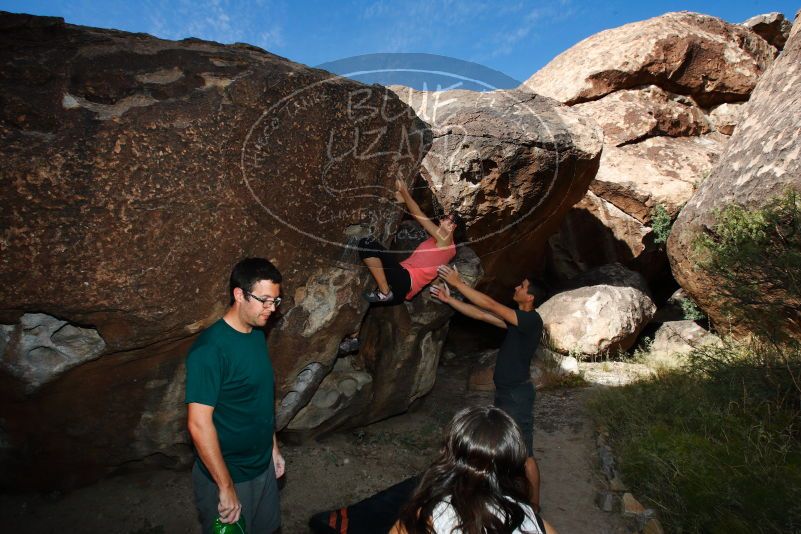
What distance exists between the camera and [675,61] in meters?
9.11

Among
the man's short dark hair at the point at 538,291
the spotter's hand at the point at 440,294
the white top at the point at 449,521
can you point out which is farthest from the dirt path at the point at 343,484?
the man's short dark hair at the point at 538,291

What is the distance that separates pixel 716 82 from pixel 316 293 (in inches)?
348

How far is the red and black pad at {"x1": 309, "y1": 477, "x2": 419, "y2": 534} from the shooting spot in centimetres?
309

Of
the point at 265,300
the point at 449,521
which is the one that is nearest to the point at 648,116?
the point at 265,300

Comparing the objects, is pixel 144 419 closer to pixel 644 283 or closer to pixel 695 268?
pixel 695 268

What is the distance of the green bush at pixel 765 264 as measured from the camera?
14.3ft

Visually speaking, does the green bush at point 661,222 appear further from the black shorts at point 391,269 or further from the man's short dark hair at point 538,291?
the black shorts at point 391,269

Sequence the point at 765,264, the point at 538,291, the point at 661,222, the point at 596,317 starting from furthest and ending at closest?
1. the point at 538,291
2. the point at 661,222
3. the point at 596,317
4. the point at 765,264

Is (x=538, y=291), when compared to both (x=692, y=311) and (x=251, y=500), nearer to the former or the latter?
(x=692, y=311)

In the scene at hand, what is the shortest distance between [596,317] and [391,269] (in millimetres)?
3844

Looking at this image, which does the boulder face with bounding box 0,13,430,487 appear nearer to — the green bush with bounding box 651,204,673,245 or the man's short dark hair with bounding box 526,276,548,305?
the man's short dark hair with bounding box 526,276,548,305

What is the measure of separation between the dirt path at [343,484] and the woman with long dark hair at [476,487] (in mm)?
2318

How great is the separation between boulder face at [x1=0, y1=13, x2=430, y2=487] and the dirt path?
0.65ft

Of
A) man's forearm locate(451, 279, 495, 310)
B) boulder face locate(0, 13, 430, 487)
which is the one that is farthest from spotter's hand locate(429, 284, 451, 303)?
boulder face locate(0, 13, 430, 487)
